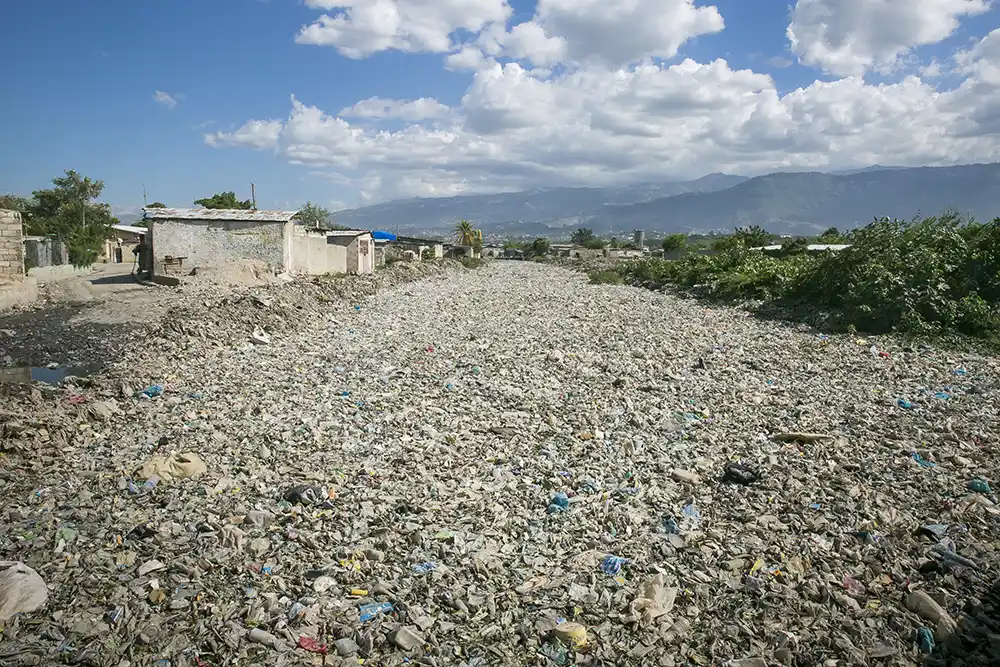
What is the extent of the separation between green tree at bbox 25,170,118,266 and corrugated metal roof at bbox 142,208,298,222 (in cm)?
1369

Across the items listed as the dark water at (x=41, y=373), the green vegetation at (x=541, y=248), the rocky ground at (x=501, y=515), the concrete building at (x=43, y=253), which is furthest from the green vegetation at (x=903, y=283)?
the green vegetation at (x=541, y=248)

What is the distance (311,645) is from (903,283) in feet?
44.7

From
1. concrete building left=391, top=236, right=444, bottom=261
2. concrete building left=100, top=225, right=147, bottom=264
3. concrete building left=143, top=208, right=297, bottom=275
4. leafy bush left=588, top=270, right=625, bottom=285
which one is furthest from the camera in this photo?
concrete building left=391, top=236, right=444, bottom=261

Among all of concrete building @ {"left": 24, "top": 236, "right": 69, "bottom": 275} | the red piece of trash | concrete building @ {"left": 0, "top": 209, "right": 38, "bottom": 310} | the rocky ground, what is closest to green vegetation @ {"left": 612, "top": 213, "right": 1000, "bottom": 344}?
the rocky ground

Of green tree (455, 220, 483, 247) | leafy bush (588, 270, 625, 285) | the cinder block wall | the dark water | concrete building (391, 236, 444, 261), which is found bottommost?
the dark water

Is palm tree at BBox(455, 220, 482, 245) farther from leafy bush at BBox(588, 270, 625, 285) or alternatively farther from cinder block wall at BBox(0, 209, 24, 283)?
cinder block wall at BBox(0, 209, 24, 283)

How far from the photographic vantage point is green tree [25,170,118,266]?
115ft

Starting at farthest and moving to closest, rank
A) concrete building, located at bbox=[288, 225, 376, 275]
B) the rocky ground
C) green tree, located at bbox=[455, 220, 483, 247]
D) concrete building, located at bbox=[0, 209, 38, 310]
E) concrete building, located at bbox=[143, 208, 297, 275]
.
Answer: green tree, located at bbox=[455, 220, 483, 247]
concrete building, located at bbox=[288, 225, 376, 275]
concrete building, located at bbox=[143, 208, 297, 275]
concrete building, located at bbox=[0, 209, 38, 310]
the rocky ground

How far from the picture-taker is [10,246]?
15.4 m

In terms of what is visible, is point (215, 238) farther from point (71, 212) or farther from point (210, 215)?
point (71, 212)

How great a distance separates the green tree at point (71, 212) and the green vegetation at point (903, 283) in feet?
109

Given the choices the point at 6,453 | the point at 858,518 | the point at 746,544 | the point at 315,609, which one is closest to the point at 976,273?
the point at 858,518

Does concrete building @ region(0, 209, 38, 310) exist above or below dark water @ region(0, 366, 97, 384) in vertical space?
above

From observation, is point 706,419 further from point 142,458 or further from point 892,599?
point 142,458
